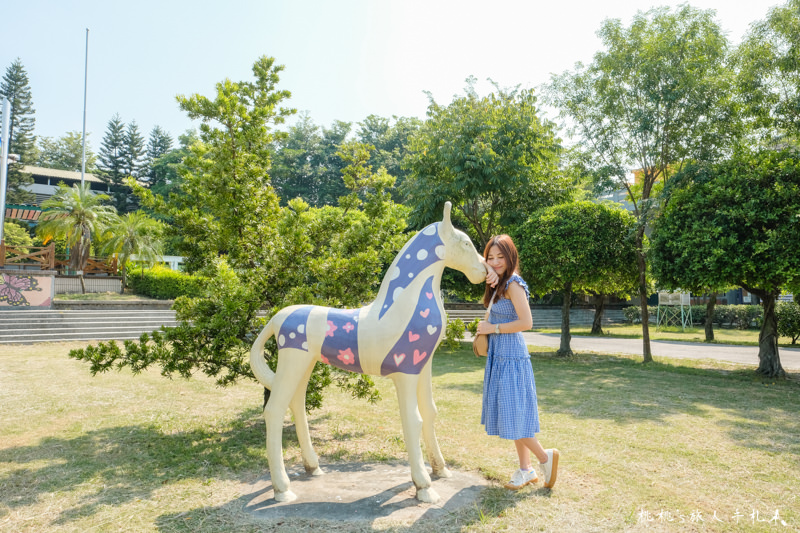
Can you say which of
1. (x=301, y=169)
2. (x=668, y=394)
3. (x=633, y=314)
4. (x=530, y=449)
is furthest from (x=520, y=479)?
(x=301, y=169)

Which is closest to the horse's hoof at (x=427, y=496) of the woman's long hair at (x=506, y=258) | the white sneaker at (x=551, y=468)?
the white sneaker at (x=551, y=468)

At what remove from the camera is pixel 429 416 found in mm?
4484

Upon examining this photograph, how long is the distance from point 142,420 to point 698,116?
13.3 meters

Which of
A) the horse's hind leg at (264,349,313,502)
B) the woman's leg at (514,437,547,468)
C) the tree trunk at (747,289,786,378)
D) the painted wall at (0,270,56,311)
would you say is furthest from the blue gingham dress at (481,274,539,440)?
the painted wall at (0,270,56,311)

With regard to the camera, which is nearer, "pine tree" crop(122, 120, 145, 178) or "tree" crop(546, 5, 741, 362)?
"tree" crop(546, 5, 741, 362)

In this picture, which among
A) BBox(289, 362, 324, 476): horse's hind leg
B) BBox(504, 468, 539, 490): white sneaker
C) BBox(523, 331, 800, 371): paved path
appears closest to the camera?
BBox(504, 468, 539, 490): white sneaker

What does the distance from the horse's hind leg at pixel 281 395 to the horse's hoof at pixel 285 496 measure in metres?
0.05

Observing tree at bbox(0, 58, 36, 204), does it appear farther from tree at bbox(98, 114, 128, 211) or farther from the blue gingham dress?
the blue gingham dress

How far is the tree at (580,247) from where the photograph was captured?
13.1 metres

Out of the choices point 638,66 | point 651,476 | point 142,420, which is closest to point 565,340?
point 638,66

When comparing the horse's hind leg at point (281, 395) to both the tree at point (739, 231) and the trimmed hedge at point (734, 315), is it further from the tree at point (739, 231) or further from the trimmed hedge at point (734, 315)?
the trimmed hedge at point (734, 315)

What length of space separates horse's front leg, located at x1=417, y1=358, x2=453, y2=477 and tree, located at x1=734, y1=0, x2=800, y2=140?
10.4 metres

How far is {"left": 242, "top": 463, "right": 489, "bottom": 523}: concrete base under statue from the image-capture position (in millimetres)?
3822

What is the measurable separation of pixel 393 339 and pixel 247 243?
296cm
